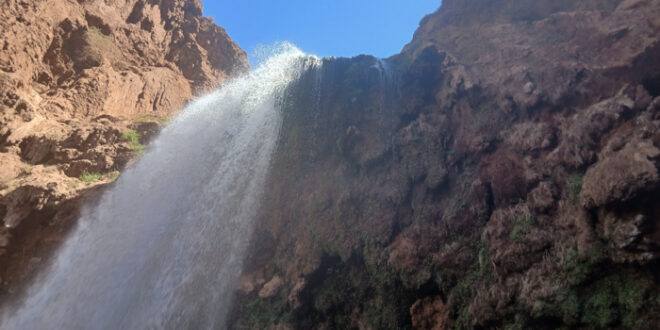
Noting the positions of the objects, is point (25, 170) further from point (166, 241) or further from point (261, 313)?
point (261, 313)

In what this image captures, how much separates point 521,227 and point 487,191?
1.46 m

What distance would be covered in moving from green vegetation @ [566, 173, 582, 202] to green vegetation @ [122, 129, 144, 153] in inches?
497

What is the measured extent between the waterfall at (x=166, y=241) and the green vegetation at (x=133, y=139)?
36 cm

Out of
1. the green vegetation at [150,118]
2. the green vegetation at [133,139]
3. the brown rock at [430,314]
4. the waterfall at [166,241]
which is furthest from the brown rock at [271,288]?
the green vegetation at [150,118]

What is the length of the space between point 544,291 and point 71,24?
16714 millimetres

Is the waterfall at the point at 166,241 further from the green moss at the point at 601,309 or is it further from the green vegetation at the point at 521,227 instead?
the green moss at the point at 601,309

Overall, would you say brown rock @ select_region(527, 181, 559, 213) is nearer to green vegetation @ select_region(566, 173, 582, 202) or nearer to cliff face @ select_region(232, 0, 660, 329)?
cliff face @ select_region(232, 0, 660, 329)

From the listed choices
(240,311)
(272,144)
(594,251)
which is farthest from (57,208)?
(594,251)

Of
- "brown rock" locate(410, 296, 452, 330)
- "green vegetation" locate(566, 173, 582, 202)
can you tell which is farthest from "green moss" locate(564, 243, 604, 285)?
"brown rock" locate(410, 296, 452, 330)

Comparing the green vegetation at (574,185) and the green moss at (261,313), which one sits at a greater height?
the green vegetation at (574,185)

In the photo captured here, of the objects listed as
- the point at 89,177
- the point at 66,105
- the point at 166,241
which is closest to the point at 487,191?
the point at 166,241

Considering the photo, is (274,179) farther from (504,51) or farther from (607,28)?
(607,28)

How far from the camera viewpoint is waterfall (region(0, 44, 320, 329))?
7.14 m

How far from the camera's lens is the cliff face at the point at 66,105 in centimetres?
807
